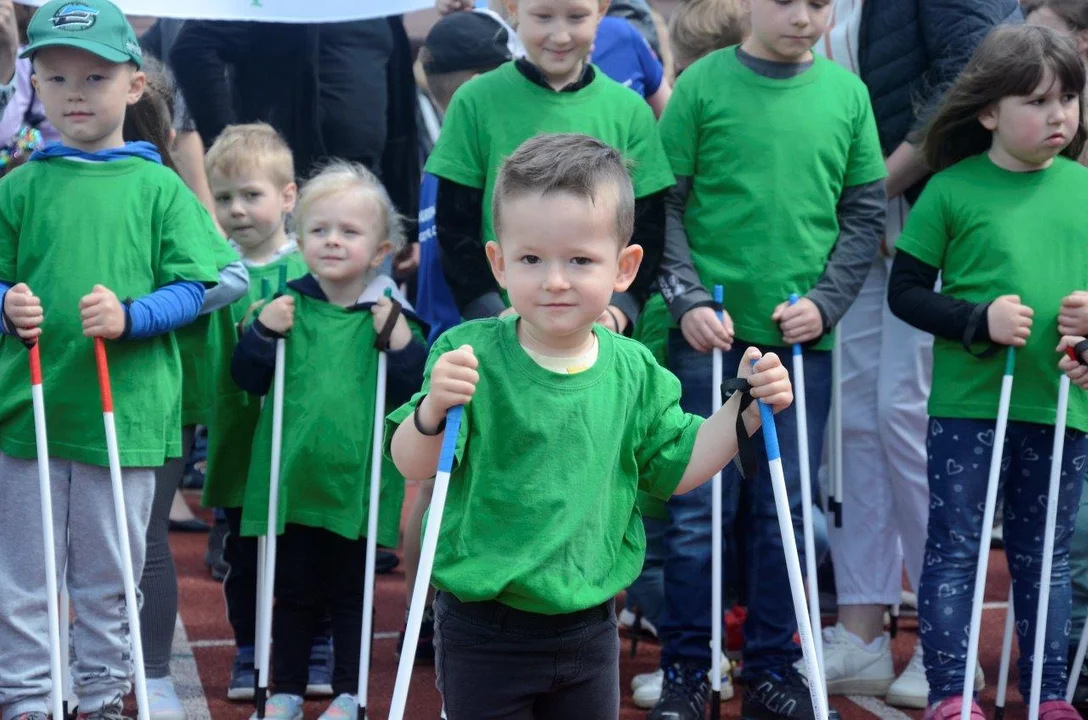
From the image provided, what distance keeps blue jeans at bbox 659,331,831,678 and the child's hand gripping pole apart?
124 centimetres

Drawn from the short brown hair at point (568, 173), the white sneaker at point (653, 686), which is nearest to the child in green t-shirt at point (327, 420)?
the white sneaker at point (653, 686)

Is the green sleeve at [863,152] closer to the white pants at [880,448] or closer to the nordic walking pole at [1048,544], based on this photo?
the white pants at [880,448]

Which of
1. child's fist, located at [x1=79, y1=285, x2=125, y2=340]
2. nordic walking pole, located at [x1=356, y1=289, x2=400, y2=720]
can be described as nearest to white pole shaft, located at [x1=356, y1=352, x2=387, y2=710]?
nordic walking pole, located at [x1=356, y1=289, x2=400, y2=720]

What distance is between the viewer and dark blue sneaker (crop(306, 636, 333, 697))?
5164 millimetres

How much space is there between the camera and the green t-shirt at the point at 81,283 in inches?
171

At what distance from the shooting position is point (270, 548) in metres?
4.70

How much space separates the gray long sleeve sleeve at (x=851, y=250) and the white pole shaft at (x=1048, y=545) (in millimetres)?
695

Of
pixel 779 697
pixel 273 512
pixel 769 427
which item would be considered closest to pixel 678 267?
pixel 779 697

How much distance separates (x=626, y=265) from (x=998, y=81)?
184 centimetres

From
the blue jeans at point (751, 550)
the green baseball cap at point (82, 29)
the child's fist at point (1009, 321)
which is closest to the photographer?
the green baseball cap at point (82, 29)

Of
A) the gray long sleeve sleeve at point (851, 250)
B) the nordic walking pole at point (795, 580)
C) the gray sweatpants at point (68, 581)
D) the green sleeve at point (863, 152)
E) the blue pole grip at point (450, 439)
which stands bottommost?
the gray sweatpants at point (68, 581)

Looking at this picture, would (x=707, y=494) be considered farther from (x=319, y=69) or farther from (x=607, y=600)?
(x=319, y=69)

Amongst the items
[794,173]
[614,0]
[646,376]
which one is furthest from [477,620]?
[614,0]

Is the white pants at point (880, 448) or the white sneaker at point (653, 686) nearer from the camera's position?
the white sneaker at point (653, 686)
